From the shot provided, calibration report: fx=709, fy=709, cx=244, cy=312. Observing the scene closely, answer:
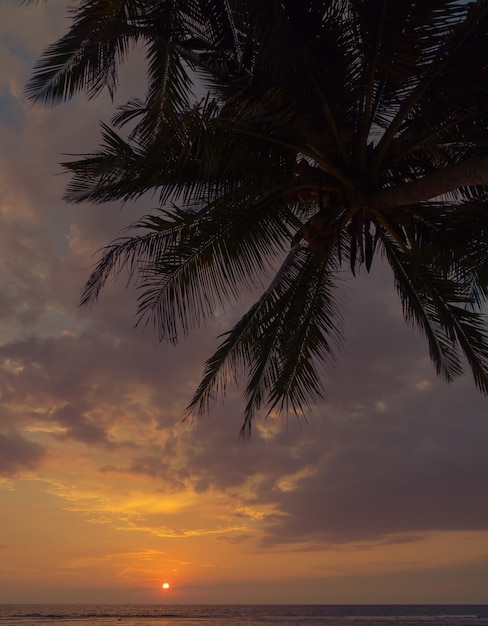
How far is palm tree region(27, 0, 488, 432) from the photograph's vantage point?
19.0ft

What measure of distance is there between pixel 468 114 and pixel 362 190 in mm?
1123

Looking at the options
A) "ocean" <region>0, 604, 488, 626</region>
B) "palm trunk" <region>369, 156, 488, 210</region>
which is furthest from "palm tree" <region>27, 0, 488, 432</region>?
"ocean" <region>0, 604, 488, 626</region>

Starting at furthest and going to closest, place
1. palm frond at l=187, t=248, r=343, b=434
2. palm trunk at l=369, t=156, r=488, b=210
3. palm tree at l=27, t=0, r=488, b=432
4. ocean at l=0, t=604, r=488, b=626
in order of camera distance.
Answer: ocean at l=0, t=604, r=488, b=626 → palm frond at l=187, t=248, r=343, b=434 → palm tree at l=27, t=0, r=488, b=432 → palm trunk at l=369, t=156, r=488, b=210

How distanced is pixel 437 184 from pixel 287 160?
1.65m

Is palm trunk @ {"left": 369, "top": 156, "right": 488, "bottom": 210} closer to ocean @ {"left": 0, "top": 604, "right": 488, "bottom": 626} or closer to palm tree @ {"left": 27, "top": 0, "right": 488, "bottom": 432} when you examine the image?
palm tree @ {"left": 27, "top": 0, "right": 488, "bottom": 432}

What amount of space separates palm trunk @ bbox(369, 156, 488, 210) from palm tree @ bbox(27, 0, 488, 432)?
14 millimetres

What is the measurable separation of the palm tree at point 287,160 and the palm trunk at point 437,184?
1cm

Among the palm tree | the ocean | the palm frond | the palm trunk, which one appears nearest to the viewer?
the palm trunk

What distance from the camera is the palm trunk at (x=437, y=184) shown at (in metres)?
5.20

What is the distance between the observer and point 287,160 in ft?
22.2

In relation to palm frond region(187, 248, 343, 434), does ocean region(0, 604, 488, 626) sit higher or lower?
lower

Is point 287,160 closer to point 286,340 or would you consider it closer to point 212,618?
point 286,340

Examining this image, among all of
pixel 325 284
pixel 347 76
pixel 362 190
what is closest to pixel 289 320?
pixel 325 284

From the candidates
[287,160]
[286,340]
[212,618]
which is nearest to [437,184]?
[287,160]
